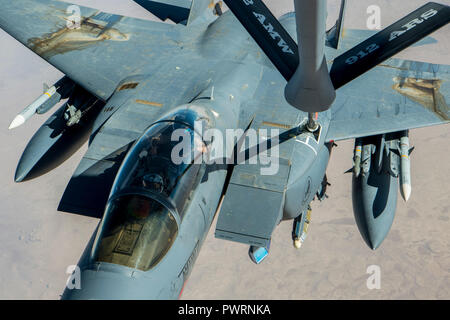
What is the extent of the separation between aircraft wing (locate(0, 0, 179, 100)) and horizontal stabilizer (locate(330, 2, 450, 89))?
578 centimetres

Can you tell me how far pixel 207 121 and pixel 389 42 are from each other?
10.9ft

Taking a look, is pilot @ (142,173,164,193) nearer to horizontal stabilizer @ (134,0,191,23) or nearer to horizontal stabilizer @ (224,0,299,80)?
horizontal stabilizer @ (224,0,299,80)

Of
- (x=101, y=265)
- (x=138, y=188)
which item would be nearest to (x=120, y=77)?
(x=138, y=188)

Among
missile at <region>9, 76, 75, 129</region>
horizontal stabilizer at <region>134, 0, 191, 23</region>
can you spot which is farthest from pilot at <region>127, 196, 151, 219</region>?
horizontal stabilizer at <region>134, 0, 191, 23</region>

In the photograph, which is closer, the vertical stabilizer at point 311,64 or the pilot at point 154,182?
the vertical stabilizer at point 311,64

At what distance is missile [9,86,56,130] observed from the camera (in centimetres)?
1042

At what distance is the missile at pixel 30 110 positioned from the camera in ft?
34.2

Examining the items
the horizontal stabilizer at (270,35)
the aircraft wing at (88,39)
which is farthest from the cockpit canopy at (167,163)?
the aircraft wing at (88,39)

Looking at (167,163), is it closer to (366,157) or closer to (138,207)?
(138,207)

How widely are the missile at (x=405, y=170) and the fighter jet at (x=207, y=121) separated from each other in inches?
1.6

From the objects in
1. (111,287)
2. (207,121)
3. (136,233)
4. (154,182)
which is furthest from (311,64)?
(111,287)

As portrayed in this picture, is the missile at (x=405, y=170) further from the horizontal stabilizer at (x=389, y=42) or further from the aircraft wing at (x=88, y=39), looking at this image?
the aircraft wing at (x=88, y=39)
